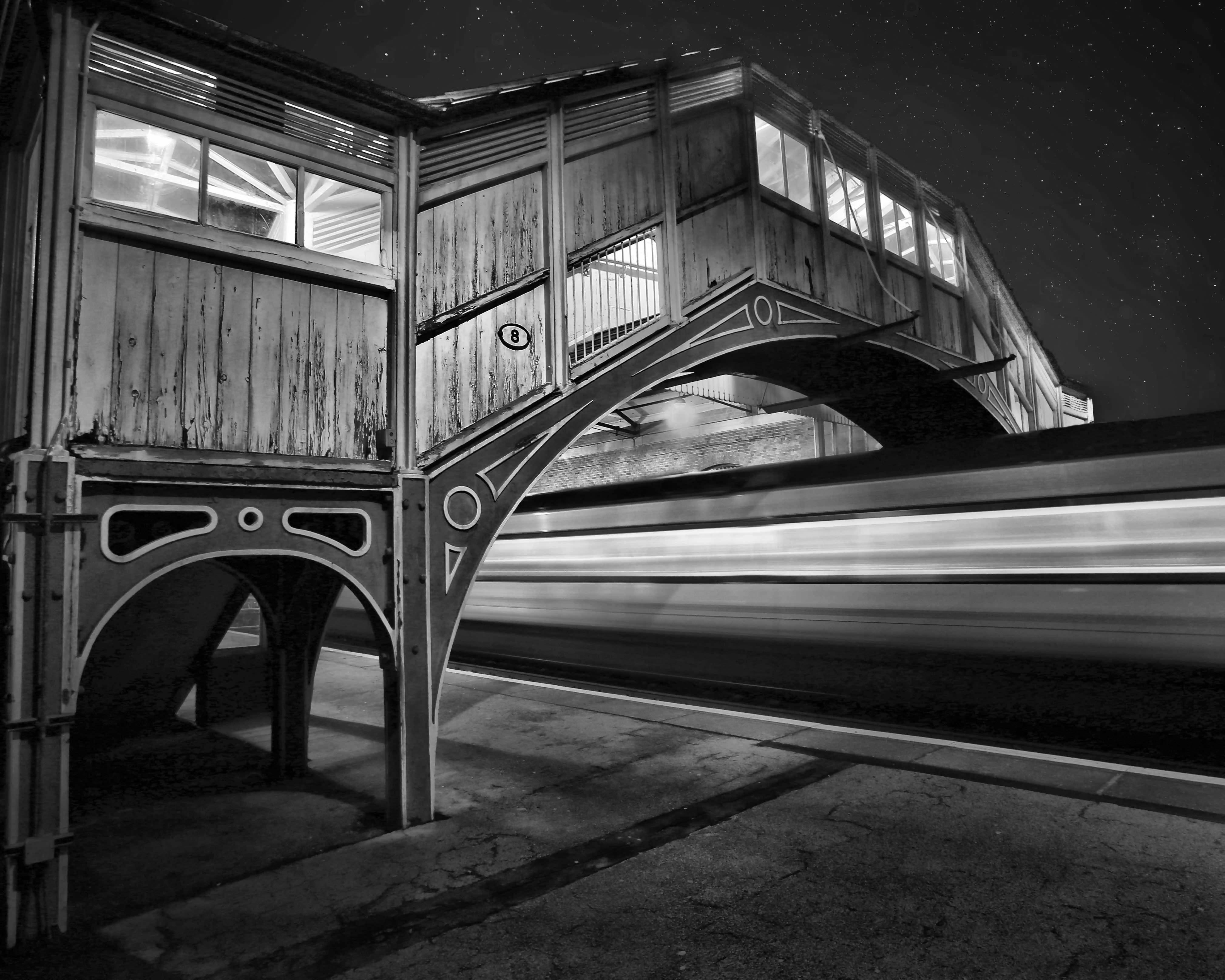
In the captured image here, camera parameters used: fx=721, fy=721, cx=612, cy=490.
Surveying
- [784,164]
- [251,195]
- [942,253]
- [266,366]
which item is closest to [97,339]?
[266,366]

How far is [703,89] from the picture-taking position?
643 centimetres

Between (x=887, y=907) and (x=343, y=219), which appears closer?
(x=887, y=907)

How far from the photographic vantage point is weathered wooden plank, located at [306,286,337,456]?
3840 millimetres

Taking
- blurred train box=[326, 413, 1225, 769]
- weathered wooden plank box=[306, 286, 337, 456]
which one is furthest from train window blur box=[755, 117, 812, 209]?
weathered wooden plank box=[306, 286, 337, 456]

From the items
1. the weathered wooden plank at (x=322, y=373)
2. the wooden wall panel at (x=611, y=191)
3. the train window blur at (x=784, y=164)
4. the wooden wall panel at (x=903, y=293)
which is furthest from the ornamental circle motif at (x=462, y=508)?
Answer: the wooden wall panel at (x=903, y=293)

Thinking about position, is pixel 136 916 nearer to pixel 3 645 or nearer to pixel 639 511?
pixel 3 645

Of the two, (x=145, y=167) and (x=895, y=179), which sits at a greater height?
(x=895, y=179)

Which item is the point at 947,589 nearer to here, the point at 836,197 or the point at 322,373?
the point at 322,373

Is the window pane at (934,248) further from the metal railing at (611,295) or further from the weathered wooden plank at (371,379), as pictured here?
the weathered wooden plank at (371,379)

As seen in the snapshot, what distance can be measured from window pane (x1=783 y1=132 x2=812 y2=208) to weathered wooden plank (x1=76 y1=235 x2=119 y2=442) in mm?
6365

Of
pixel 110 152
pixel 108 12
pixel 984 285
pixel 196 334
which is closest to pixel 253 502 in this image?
pixel 196 334

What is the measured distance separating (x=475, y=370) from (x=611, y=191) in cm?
199

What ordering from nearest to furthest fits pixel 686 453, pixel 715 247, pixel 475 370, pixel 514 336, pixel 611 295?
pixel 475 370, pixel 514 336, pixel 611 295, pixel 715 247, pixel 686 453

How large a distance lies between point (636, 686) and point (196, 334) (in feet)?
17.7
